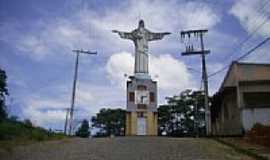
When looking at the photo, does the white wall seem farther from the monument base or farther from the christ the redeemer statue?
the christ the redeemer statue

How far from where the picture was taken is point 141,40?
48.3 metres

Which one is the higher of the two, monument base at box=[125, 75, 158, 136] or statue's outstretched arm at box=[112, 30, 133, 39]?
statue's outstretched arm at box=[112, 30, 133, 39]

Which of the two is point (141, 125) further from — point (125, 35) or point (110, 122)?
point (110, 122)

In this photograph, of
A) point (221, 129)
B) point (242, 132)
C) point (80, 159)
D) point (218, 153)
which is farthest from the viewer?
point (221, 129)

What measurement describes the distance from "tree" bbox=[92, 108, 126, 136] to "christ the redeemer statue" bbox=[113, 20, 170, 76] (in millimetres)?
19823

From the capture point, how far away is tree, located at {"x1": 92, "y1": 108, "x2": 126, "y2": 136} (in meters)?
65.5

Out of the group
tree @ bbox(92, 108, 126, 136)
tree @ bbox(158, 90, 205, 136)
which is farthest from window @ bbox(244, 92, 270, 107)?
tree @ bbox(92, 108, 126, 136)

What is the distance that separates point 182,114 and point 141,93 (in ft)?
55.9

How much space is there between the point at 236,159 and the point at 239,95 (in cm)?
1103

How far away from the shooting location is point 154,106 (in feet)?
154

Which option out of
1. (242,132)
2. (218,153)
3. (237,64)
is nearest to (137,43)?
(237,64)

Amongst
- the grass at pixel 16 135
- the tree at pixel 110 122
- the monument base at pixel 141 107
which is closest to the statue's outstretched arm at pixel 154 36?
the monument base at pixel 141 107

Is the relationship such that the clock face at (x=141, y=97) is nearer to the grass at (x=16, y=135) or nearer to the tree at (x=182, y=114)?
the tree at (x=182, y=114)

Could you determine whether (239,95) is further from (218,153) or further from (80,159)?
(80,159)
